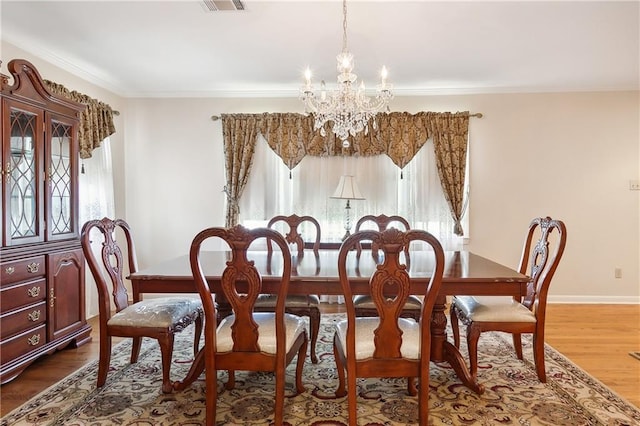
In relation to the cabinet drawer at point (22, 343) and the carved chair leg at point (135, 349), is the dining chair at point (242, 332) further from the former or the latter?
the cabinet drawer at point (22, 343)

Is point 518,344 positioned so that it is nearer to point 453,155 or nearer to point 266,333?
point 266,333

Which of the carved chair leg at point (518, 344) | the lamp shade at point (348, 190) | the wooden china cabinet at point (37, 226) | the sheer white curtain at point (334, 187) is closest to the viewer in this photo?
the wooden china cabinet at point (37, 226)

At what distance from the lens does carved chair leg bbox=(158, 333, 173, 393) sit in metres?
2.29

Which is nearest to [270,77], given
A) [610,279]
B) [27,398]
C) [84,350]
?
[84,350]

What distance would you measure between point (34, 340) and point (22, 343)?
101 millimetres

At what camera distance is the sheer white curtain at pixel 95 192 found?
13.1 ft

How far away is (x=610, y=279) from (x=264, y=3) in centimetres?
469

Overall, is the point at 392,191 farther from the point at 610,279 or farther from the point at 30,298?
the point at 30,298

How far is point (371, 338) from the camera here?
1.97m

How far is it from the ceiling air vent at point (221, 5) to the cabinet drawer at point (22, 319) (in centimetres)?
232

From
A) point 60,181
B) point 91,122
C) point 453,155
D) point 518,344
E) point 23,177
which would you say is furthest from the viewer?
point 453,155

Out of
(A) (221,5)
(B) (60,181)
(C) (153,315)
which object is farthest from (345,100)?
(B) (60,181)

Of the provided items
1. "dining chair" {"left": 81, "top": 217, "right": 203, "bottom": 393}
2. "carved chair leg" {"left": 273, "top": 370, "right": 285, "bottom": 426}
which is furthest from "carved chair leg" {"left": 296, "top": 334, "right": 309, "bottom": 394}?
"dining chair" {"left": 81, "top": 217, "right": 203, "bottom": 393}

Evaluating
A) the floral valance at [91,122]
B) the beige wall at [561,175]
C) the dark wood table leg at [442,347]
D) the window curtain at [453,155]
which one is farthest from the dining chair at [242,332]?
the beige wall at [561,175]
